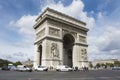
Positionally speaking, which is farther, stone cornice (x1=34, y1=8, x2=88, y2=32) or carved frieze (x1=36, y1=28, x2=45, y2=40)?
carved frieze (x1=36, y1=28, x2=45, y2=40)

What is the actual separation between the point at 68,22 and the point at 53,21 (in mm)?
4825

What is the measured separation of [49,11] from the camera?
35.3 m

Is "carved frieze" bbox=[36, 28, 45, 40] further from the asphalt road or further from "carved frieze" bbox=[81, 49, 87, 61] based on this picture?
the asphalt road

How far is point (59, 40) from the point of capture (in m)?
35.4

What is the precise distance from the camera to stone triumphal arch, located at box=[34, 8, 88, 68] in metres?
33.2

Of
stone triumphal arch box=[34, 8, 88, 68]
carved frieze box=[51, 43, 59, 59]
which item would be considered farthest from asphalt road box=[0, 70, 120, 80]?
carved frieze box=[51, 43, 59, 59]

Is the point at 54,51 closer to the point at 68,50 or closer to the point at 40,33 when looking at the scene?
the point at 40,33

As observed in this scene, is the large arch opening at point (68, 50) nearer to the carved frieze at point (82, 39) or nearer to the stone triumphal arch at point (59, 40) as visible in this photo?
the stone triumphal arch at point (59, 40)

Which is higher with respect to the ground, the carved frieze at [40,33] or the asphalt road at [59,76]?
the carved frieze at [40,33]

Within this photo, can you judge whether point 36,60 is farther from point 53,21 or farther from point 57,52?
point 53,21

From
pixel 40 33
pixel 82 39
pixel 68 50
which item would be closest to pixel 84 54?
pixel 82 39

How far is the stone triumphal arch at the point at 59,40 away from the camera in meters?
33.2

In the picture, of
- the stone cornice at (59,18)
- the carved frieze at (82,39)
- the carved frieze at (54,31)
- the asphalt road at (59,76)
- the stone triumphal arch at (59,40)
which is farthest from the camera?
the carved frieze at (82,39)

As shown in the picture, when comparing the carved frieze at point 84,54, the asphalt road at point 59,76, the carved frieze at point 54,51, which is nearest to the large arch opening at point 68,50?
the carved frieze at point 84,54
